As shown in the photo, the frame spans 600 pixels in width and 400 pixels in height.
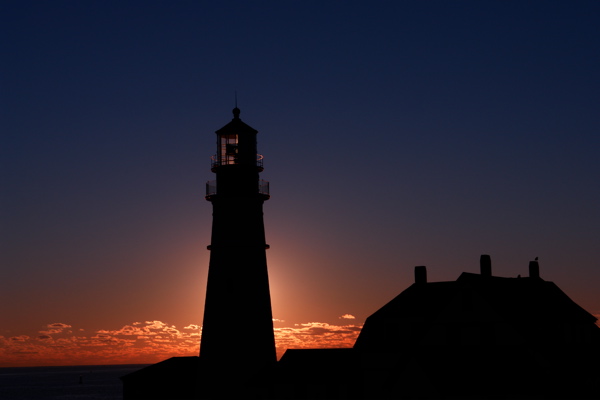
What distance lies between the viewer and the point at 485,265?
4609 cm

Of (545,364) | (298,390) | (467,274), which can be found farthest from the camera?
(467,274)

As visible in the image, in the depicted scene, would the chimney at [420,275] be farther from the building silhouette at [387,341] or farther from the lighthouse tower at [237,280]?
the lighthouse tower at [237,280]

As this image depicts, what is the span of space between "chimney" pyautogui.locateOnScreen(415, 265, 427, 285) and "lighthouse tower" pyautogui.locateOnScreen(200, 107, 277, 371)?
876 centimetres

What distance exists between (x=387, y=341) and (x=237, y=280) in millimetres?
8306

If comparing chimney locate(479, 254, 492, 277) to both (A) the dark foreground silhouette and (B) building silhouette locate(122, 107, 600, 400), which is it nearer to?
(A) the dark foreground silhouette

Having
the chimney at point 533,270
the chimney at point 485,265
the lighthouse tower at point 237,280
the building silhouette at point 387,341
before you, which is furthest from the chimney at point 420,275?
the lighthouse tower at point 237,280

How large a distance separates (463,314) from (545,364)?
4381 millimetres

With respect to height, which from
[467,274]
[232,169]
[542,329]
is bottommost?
[542,329]

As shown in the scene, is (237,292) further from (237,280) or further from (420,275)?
(420,275)

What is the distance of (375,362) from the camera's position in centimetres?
4228

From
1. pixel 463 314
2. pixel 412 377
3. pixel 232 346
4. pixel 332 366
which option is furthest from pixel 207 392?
pixel 463 314

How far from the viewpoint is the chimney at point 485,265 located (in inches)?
1807

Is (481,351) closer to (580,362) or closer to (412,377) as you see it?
(412,377)

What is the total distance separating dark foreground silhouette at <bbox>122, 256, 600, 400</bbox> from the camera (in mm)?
38344
